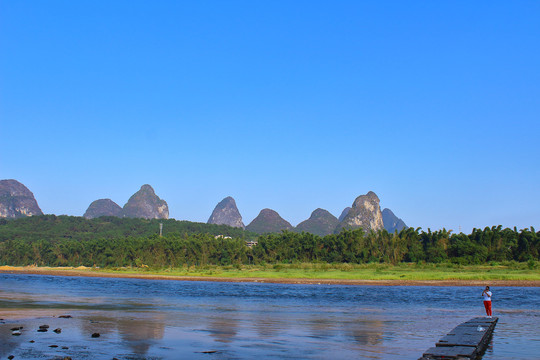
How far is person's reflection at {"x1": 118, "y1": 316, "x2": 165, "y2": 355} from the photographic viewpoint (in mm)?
20427

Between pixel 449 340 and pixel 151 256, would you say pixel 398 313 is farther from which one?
pixel 151 256

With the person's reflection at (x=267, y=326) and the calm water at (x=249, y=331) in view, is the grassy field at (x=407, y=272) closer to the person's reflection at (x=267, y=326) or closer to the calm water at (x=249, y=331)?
the calm water at (x=249, y=331)

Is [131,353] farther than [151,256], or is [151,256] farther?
[151,256]

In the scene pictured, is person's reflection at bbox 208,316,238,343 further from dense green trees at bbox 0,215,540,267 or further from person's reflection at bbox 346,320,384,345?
dense green trees at bbox 0,215,540,267

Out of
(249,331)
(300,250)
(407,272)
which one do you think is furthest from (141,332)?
(300,250)

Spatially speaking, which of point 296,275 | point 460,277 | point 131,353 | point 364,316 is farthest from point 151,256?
point 131,353

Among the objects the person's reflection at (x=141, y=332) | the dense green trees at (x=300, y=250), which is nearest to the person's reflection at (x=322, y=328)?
the person's reflection at (x=141, y=332)

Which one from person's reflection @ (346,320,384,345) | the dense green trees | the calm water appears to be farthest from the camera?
the dense green trees

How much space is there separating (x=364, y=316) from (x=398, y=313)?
4033 millimetres

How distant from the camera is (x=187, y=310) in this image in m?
36.1

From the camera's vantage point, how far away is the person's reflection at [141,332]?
20427 millimetres

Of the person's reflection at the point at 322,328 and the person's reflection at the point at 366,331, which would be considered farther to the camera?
the person's reflection at the point at 322,328

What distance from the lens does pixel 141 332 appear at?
2402 centimetres

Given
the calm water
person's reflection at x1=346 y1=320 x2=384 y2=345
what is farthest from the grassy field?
person's reflection at x1=346 y1=320 x2=384 y2=345
